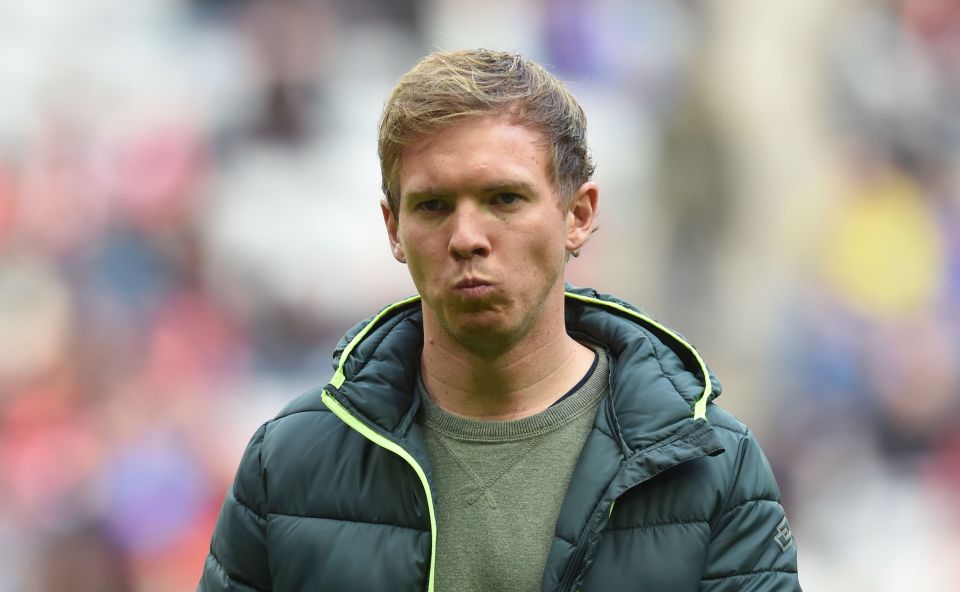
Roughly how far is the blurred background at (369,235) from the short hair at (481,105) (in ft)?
13.9

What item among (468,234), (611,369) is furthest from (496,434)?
(468,234)

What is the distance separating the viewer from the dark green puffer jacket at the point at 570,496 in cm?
182

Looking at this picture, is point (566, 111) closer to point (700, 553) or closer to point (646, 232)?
point (700, 553)

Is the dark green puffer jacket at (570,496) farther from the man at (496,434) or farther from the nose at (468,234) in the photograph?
the nose at (468,234)

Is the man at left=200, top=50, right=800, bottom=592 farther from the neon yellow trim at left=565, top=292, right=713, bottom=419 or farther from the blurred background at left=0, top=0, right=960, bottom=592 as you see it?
the blurred background at left=0, top=0, right=960, bottom=592

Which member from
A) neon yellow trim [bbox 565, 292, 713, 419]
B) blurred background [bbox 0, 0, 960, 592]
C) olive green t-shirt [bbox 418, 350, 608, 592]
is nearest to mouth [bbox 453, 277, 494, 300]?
olive green t-shirt [bbox 418, 350, 608, 592]

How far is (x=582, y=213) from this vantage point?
6.82ft

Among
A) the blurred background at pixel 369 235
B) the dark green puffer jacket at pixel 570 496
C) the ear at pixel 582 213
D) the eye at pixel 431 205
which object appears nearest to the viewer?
the dark green puffer jacket at pixel 570 496

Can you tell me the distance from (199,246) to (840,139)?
10.9 feet

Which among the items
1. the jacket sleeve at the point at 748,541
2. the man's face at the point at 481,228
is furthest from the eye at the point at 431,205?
the jacket sleeve at the point at 748,541

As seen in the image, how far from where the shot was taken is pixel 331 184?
21.4ft

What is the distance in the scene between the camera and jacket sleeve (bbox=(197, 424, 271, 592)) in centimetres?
196

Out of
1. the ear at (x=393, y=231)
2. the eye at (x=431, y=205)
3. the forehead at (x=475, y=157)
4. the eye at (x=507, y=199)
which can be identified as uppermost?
the forehead at (x=475, y=157)

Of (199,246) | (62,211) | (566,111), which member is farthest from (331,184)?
(566,111)
